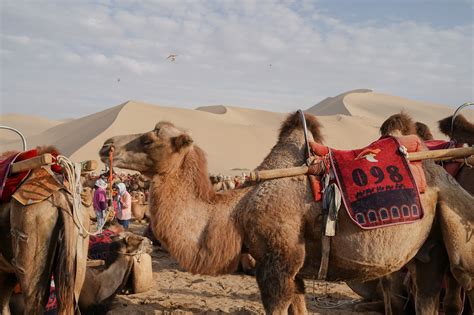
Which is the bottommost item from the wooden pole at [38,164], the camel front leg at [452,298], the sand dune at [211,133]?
the camel front leg at [452,298]

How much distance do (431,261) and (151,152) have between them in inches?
114

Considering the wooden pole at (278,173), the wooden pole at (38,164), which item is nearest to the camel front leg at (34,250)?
the wooden pole at (38,164)

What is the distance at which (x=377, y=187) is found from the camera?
172 inches

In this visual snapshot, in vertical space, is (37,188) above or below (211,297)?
above

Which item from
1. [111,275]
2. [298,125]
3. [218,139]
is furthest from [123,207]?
[218,139]

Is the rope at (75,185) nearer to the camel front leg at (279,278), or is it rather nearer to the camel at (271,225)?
the camel at (271,225)

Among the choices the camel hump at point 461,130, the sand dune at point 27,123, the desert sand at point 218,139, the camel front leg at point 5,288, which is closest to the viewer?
the camel front leg at point 5,288

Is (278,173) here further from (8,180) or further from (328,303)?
(328,303)

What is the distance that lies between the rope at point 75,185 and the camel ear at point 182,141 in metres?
0.93

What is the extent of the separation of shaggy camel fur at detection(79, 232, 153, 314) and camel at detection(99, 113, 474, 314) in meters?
2.03

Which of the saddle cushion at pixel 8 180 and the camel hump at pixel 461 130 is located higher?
the camel hump at pixel 461 130

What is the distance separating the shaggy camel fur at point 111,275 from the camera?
5949mm

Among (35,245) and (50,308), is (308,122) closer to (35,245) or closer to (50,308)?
(35,245)

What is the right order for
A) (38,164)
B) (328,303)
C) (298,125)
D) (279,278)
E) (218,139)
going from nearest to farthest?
(279,278) → (38,164) → (298,125) → (328,303) → (218,139)
